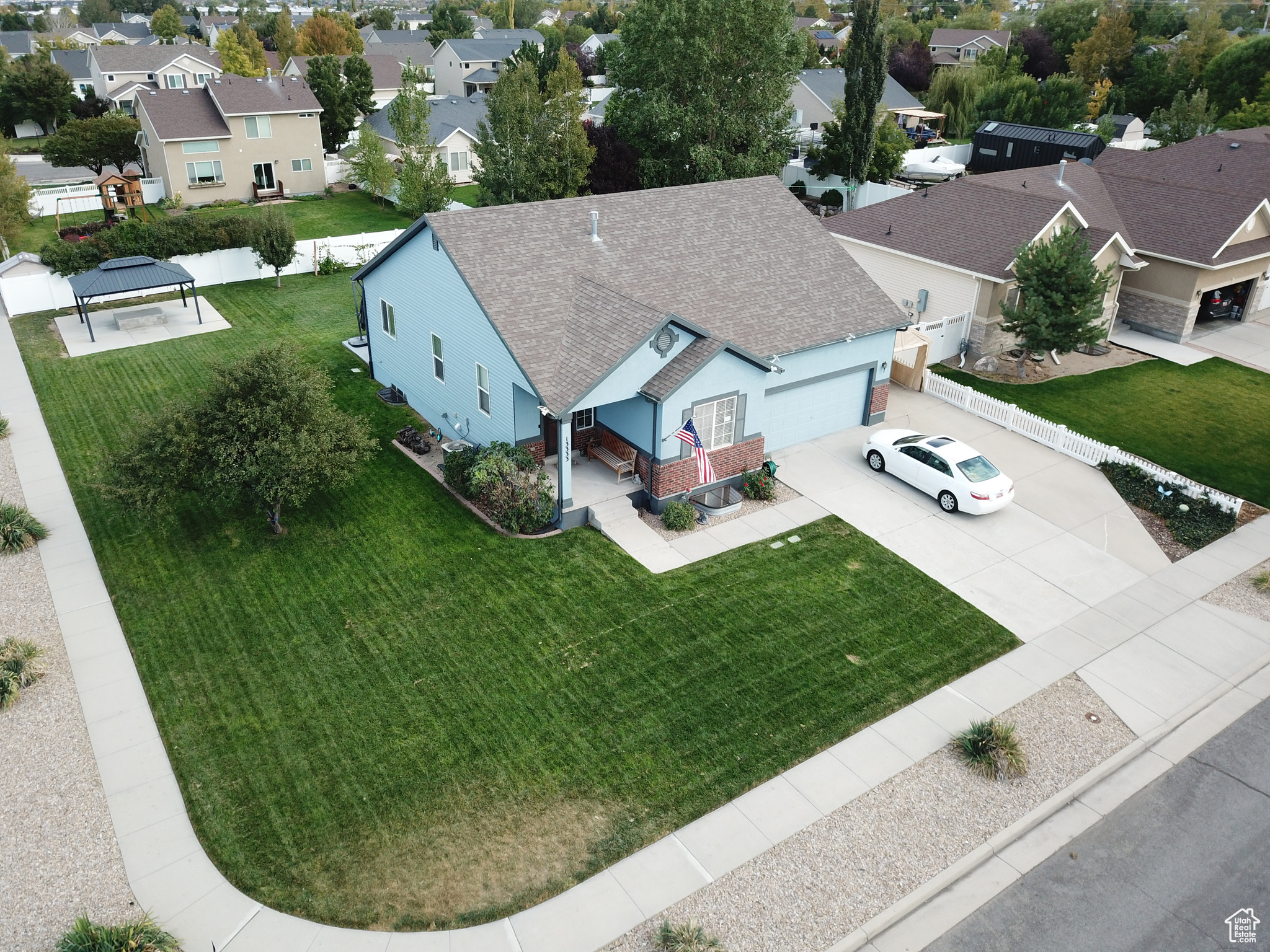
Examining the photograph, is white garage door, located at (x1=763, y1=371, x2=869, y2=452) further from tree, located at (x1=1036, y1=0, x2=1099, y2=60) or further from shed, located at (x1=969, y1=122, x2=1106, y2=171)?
tree, located at (x1=1036, y1=0, x2=1099, y2=60)

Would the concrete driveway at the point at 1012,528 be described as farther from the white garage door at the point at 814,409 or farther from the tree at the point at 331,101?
the tree at the point at 331,101

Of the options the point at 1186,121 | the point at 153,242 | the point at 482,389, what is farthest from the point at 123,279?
the point at 1186,121

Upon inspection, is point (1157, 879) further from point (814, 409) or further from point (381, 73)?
point (381, 73)

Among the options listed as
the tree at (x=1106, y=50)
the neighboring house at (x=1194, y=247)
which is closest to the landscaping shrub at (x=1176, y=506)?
the neighboring house at (x=1194, y=247)

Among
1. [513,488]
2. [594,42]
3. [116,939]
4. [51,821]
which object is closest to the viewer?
[116,939]

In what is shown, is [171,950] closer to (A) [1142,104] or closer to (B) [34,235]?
(B) [34,235]

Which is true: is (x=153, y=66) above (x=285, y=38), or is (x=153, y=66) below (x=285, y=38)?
below

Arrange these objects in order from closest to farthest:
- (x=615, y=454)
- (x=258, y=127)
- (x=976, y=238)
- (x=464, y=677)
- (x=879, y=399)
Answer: (x=464, y=677), (x=615, y=454), (x=879, y=399), (x=976, y=238), (x=258, y=127)
